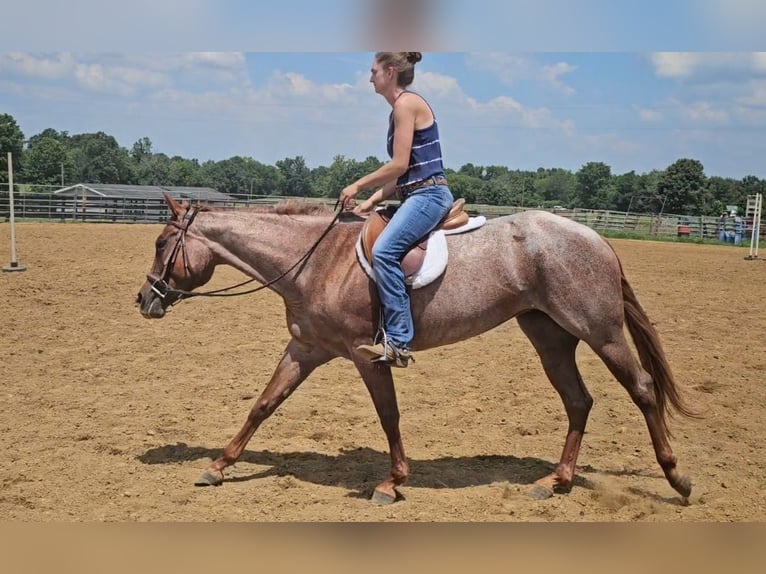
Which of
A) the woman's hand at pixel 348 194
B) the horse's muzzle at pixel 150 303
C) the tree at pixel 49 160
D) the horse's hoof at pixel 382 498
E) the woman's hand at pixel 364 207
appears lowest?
the horse's hoof at pixel 382 498

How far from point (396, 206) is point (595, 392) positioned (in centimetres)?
339

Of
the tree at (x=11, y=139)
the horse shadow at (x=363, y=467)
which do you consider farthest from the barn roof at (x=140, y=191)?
the horse shadow at (x=363, y=467)

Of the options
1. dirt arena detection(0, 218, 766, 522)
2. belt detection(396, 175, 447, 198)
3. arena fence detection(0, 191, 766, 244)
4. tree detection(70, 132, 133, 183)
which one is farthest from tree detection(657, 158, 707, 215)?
belt detection(396, 175, 447, 198)

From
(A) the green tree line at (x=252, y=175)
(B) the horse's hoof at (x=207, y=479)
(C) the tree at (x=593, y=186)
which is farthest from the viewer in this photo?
(C) the tree at (x=593, y=186)

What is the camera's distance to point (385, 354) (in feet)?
13.1

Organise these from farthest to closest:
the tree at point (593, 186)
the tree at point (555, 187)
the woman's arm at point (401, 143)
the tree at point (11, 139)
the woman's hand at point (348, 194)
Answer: the tree at point (593, 186) < the tree at point (555, 187) < the tree at point (11, 139) < the woman's hand at point (348, 194) < the woman's arm at point (401, 143)

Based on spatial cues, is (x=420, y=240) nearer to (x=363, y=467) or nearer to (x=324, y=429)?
(x=363, y=467)

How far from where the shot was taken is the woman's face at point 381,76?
3.62 m

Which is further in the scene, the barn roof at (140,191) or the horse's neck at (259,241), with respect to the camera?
the barn roof at (140,191)

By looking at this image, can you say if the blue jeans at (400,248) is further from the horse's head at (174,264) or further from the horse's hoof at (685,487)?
the horse's hoof at (685,487)

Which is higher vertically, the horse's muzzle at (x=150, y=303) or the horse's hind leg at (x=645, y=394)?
the horse's muzzle at (x=150, y=303)

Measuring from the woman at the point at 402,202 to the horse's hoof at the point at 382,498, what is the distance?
0.82 meters

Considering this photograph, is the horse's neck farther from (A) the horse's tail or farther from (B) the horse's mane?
(A) the horse's tail

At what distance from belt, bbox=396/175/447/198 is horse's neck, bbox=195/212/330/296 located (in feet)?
2.17
